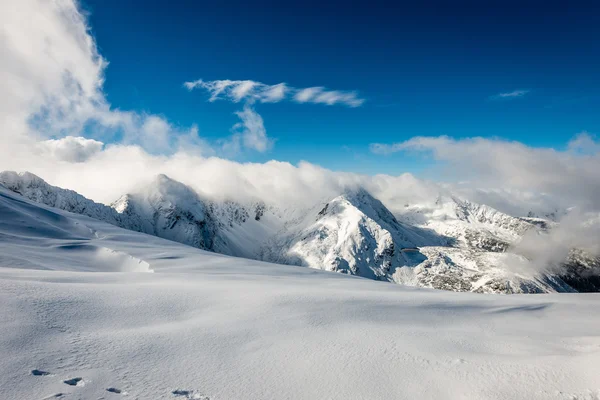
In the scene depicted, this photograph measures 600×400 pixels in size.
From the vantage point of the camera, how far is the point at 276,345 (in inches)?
268

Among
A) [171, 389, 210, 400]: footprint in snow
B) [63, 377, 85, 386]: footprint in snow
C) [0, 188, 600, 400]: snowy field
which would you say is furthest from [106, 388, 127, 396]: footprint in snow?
[171, 389, 210, 400]: footprint in snow

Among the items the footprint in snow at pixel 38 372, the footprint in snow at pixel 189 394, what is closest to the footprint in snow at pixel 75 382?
the footprint in snow at pixel 38 372

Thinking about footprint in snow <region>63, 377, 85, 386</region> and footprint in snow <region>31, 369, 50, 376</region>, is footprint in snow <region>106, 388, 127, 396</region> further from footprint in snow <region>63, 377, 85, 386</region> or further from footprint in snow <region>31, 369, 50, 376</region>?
footprint in snow <region>31, 369, 50, 376</region>

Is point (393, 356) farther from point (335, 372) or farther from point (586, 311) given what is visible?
point (586, 311)

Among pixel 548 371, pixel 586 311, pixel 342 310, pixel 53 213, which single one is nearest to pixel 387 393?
pixel 548 371

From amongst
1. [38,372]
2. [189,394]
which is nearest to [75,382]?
[38,372]

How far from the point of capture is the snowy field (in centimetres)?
510

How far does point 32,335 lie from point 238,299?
5009mm

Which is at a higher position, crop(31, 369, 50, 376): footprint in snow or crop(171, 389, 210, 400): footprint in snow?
crop(31, 369, 50, 376): footprint in snow

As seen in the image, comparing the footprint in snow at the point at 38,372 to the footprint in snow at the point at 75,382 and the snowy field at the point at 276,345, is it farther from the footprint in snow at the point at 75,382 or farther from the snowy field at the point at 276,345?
the footprint in snow at the point at 75,382

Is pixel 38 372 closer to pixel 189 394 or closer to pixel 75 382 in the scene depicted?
pixel 75 382

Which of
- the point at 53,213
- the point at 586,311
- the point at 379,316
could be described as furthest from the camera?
the point at 53,213

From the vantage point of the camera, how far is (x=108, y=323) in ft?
22.7

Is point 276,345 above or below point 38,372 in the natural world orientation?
above
